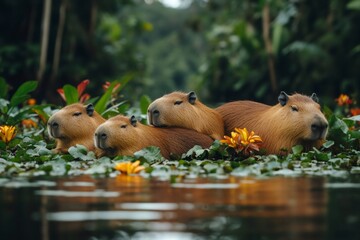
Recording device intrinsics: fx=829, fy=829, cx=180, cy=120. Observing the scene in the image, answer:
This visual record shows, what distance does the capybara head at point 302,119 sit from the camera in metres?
7.59

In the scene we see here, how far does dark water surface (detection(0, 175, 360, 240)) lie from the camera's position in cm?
367

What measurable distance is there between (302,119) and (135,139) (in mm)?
1554

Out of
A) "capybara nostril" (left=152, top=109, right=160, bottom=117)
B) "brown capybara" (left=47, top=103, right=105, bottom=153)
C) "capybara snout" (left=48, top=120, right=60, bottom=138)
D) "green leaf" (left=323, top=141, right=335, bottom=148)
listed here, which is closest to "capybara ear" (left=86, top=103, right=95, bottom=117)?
"brown capybara" (left=47, top=103, right=105, bottom=153)

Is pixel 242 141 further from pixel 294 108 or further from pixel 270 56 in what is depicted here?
pixel 270 56

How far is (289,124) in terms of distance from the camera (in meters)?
7.75

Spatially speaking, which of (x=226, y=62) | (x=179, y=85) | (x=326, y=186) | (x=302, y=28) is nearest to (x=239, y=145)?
(x=326, y=186)

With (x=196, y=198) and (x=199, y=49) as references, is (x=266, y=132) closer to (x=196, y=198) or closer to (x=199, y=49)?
(x=196, y=198)

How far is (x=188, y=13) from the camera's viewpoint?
41.5 metres

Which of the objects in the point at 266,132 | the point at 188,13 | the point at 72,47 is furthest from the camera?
the point at 188,13

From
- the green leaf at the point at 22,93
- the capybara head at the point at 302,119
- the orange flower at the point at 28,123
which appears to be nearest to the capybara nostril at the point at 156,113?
the capybara head at the point at 302,119

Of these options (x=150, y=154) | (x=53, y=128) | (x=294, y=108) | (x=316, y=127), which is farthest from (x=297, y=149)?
(x=53, y=128)

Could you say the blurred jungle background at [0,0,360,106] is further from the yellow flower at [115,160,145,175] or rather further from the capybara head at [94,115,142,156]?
the yellow flower at [115,160,145,175]

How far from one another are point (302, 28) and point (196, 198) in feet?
58.9

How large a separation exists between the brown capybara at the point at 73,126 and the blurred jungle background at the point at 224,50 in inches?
377
